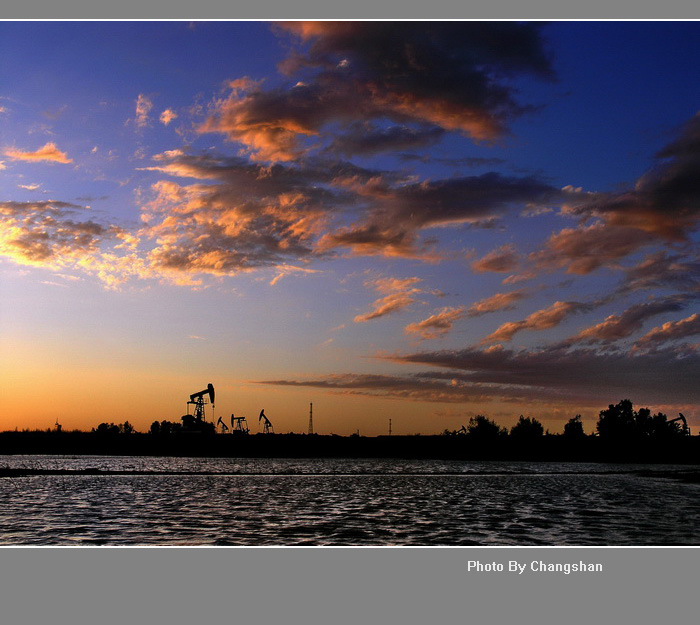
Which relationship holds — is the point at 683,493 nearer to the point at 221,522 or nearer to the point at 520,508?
the point at 520,508

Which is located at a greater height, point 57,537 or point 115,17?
point 115,17

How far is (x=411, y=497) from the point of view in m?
59.7

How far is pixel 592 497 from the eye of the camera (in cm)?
6256

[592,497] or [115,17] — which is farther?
[592,497]
